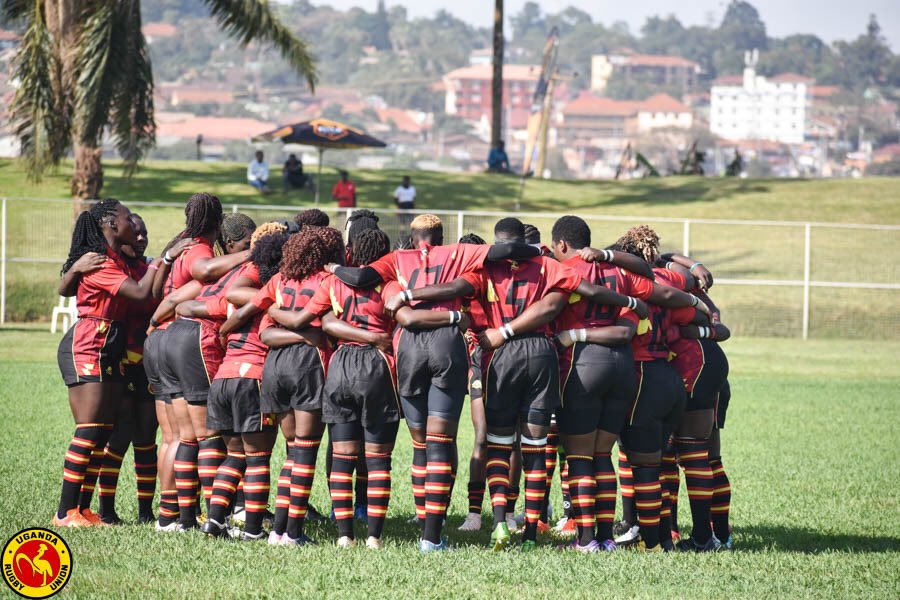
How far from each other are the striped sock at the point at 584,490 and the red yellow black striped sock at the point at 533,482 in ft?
0.66

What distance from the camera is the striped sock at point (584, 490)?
7867 mm

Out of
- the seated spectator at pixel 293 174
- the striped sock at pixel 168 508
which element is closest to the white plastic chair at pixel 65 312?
the seated spectator at pixel 293 174

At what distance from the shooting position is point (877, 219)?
38.6m

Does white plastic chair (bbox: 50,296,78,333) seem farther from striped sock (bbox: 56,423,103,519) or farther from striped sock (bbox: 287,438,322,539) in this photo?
striped sock (bbox: 287,438,322,539)

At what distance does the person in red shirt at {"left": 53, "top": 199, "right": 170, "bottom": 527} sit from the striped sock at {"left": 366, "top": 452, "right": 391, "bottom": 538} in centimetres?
201

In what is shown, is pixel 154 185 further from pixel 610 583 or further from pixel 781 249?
pixel 610 583

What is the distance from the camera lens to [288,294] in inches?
306

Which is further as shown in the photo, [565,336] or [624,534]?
[624,534]

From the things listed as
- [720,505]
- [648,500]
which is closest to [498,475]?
[648,500]

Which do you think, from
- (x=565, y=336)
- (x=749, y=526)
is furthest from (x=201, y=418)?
(x=749, y=526)

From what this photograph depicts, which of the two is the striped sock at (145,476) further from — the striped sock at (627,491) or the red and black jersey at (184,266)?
the striped sock at (627,491)

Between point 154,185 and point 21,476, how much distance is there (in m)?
29.7

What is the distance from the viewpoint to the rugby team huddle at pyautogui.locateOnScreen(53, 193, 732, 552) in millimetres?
7656

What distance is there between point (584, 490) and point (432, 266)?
1.84m
